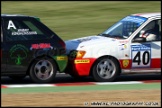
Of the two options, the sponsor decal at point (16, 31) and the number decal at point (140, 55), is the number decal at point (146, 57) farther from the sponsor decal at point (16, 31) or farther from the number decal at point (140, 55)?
the sponsor decal at point (16, 31)

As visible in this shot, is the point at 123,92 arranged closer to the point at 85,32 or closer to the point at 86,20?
the point at 85,32

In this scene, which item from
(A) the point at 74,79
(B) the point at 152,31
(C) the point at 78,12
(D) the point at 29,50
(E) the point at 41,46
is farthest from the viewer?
(C) the point at 78,12

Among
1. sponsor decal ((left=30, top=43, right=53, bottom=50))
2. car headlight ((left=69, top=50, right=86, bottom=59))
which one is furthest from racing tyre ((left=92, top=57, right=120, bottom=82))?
sponsor decal ((left=30, top=43, right=53, bottom=50))

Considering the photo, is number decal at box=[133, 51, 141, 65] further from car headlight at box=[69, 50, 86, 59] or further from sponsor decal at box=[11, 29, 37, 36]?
sponsor decal at box=[11, 29, 37, 36]

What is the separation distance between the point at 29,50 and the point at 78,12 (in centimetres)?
1236

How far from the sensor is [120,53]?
13.4 meters

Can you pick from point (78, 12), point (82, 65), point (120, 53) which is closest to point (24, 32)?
point (82, 65)

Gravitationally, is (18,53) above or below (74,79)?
above

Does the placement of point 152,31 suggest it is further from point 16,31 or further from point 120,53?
point 16,31

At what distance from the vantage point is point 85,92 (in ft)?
38.5

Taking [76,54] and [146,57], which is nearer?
[76,54]

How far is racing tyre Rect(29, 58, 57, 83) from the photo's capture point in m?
12.9

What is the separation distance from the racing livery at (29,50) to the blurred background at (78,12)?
8494 mm

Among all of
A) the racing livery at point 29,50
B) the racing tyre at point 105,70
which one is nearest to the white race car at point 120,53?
the racing tyre at point 105,70
